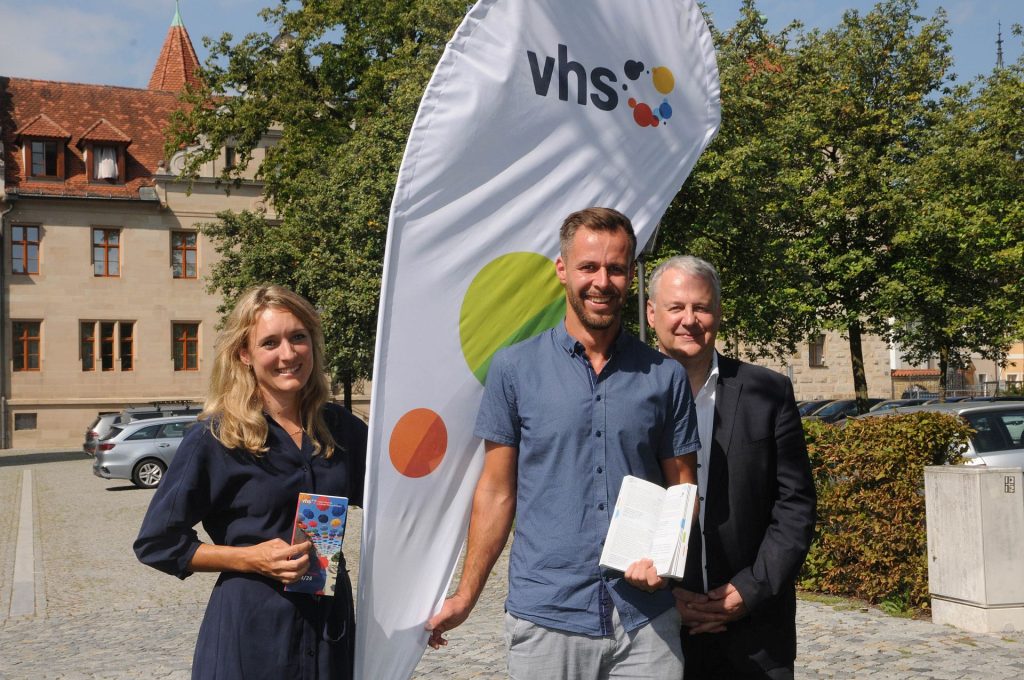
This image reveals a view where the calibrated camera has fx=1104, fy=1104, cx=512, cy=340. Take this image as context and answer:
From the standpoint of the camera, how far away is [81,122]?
1844 inches

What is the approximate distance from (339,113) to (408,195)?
25.4 meters

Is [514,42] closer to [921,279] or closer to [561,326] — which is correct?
[561,326]

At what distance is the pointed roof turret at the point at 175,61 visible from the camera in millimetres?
55188

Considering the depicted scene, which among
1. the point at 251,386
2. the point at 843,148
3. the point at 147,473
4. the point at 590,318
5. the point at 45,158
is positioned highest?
the point at 45,158

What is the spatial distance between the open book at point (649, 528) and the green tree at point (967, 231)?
2266cm

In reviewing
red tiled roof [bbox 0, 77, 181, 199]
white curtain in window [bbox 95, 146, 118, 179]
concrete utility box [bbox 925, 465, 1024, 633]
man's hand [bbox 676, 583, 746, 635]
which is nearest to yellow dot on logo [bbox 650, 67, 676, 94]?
man's hand [bbox 676, 583, 746, 635]

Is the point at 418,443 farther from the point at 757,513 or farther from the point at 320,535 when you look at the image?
the point at 757,513

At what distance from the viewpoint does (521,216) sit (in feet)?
11.6

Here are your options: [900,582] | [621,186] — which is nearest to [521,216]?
[621,186]

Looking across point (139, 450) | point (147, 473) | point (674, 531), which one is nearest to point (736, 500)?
point (674, 531)

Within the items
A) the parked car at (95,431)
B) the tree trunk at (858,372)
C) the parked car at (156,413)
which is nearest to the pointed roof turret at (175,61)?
the parked car at (156,413)

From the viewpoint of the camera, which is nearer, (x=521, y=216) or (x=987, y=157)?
(x=521, y=216)

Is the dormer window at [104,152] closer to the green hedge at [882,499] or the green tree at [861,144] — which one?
the green tree at [861,144]

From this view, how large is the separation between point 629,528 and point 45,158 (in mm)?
46815
